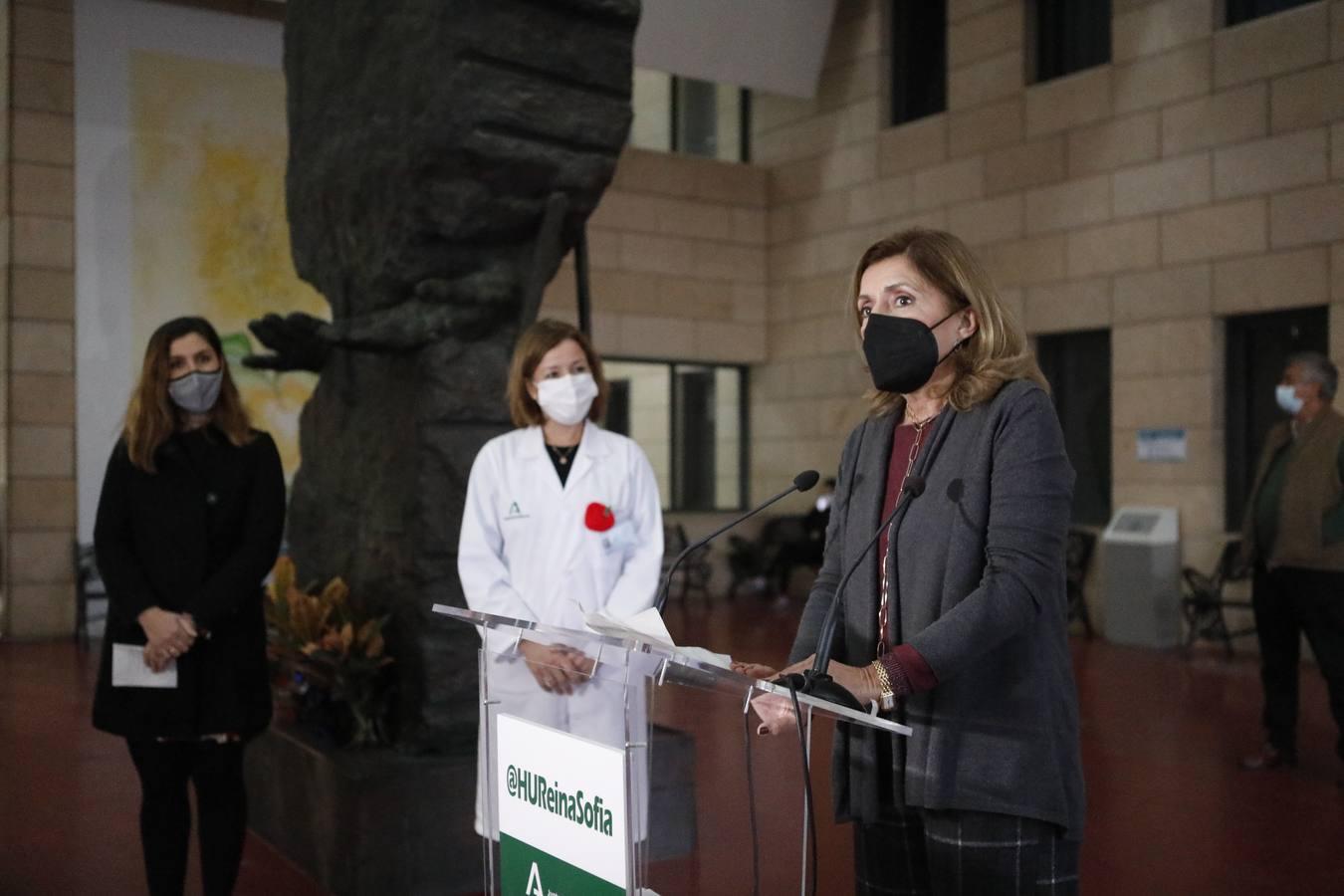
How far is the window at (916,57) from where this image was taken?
1154cm

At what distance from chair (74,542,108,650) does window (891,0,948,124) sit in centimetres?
762

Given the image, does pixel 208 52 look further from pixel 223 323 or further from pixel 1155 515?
pixel 1155 515

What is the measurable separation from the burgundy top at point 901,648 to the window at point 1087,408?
8.36 m

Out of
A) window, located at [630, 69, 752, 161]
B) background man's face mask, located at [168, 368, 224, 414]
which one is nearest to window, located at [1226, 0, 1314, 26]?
window, located at [630, 69, 752, 161]

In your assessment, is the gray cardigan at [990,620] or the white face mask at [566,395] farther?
the white face mask at [566,395]

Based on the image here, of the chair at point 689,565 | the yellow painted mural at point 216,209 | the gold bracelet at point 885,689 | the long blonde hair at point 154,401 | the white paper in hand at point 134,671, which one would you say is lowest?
the chair at point 689,565

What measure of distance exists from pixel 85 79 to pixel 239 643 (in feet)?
24.6

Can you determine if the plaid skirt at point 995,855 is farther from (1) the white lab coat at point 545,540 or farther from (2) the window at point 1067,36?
(2) the window at point 1067,36

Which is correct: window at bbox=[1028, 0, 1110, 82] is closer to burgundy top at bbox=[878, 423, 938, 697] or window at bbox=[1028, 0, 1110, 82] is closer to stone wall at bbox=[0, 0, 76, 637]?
stone wall at bbox=[0, 0, 76, 637]

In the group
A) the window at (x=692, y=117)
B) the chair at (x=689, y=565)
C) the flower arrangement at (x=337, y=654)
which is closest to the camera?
the flower arrangement at (x=337, y=654)

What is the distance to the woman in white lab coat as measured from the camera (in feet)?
10.2

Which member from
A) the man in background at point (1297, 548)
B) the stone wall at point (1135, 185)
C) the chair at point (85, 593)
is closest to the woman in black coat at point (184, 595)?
the man in background at point (1297, 548)

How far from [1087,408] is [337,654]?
7434 millimetres

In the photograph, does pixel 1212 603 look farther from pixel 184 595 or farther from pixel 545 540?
pixel 184 595
